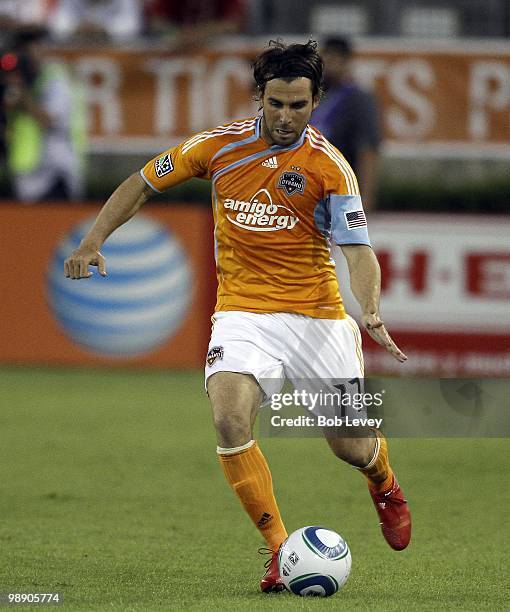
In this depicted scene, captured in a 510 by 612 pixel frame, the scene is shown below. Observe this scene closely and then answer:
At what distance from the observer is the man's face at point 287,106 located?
5.59 meters

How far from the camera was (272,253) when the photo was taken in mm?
5855

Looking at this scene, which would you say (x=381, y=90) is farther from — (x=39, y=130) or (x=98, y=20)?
(x=39, y=130)

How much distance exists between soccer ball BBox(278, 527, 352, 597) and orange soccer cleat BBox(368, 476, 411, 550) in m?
0.74

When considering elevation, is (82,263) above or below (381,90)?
above

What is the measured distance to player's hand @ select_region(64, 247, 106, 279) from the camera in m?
5.66

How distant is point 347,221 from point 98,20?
11101 millimetres

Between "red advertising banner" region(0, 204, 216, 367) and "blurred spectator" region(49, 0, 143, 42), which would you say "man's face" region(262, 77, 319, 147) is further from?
"blurred spectator" region(49, 0, 143, 42)

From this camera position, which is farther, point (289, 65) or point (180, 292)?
point (180, 292)

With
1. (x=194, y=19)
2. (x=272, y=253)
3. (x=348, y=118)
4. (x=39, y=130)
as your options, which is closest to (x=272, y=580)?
(x=272, y=253)

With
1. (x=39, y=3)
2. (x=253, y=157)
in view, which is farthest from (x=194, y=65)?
(x=253, y=157)

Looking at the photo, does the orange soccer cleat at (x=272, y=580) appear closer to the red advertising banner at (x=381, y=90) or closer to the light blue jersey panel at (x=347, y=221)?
the light blue jersey panel at (x=347, y=221)

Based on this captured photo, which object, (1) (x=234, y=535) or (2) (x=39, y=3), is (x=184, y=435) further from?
Result: (2) (x=39, y=3)

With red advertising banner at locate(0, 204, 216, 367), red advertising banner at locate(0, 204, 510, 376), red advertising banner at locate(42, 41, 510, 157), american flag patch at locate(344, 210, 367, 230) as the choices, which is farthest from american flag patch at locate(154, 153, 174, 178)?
red advertising banner at locate(42, 41, 510, 157)

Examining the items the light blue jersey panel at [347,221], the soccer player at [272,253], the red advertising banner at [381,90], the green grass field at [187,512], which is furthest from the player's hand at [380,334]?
the red advertising banner at [381,90]
